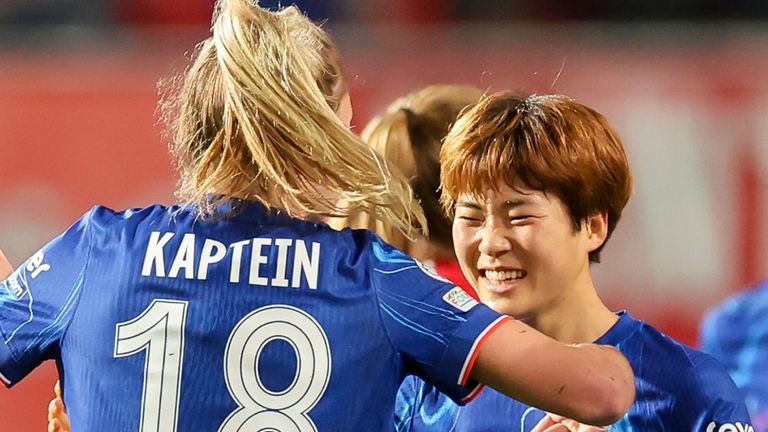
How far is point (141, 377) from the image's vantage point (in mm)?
1505

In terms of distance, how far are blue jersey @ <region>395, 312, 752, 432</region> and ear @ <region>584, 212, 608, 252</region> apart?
6.1 inches

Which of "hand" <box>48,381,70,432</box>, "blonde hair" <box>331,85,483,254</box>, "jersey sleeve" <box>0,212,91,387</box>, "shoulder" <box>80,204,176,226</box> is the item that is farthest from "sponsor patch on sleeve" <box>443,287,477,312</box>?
"blonde hair" <box>331,85,483,254</box>

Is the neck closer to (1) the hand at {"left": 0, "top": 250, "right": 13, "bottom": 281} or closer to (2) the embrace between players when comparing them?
(2) the embrace between players

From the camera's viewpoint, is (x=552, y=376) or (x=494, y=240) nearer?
(x=552, y=376)

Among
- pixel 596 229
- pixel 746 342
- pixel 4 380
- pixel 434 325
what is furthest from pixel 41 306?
pixel 746 342

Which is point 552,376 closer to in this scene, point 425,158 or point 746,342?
point 425,158

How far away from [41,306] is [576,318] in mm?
937

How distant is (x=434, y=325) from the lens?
4.86 ft

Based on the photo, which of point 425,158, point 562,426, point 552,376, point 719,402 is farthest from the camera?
point 425,158

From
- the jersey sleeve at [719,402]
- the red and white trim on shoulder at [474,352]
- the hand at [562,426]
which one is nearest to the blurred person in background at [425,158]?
the jersey sleeve at [719,402]

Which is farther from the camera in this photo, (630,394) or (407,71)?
(407,71)

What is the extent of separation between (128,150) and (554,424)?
3.27 meters

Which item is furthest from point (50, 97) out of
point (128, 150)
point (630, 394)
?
point (630, 394)

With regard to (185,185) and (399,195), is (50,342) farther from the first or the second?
(399,195)
